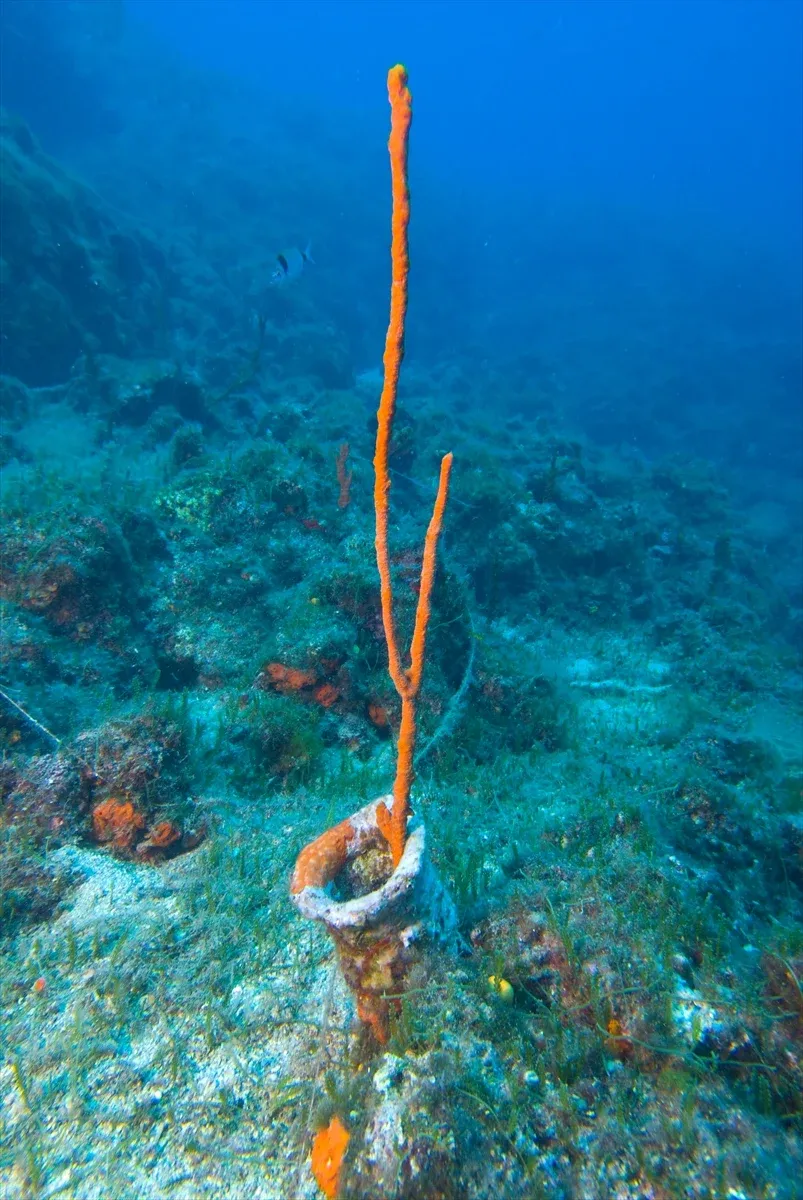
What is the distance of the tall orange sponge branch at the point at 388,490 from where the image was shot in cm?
159

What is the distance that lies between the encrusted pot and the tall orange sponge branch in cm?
16

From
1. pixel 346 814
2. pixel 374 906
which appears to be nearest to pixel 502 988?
pixel 374 906

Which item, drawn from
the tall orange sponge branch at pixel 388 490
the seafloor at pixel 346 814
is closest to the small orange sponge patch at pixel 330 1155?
the seafloor at pixel 346 814

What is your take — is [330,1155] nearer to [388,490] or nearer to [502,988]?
[502,988]

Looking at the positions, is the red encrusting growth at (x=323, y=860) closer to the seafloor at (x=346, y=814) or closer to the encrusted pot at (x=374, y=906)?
the encrusted pot at (x=374, y=906)

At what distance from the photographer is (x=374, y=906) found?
216cm

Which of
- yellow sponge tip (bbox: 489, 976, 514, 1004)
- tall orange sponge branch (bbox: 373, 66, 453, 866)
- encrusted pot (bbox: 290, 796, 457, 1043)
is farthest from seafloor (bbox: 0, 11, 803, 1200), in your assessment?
tall orange sponge branch (bbox: 373, 66, 453, 866)

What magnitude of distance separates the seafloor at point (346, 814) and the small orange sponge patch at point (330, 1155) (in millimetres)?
65

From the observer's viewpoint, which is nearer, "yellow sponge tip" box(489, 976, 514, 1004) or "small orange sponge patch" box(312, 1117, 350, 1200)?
"small orange sponge patch" box(312, 1117, 350, 1200)

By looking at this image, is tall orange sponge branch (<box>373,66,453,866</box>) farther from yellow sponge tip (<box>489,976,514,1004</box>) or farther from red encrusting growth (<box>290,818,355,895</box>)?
yellow sponge tip (<box>489,976,514,1004</box>)

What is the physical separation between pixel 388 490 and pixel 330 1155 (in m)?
2.33

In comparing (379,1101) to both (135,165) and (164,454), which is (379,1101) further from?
(135,165)

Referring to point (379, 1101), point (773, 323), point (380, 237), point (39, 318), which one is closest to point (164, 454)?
point (39, 318)

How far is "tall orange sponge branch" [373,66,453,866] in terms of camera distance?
1.59 meters
